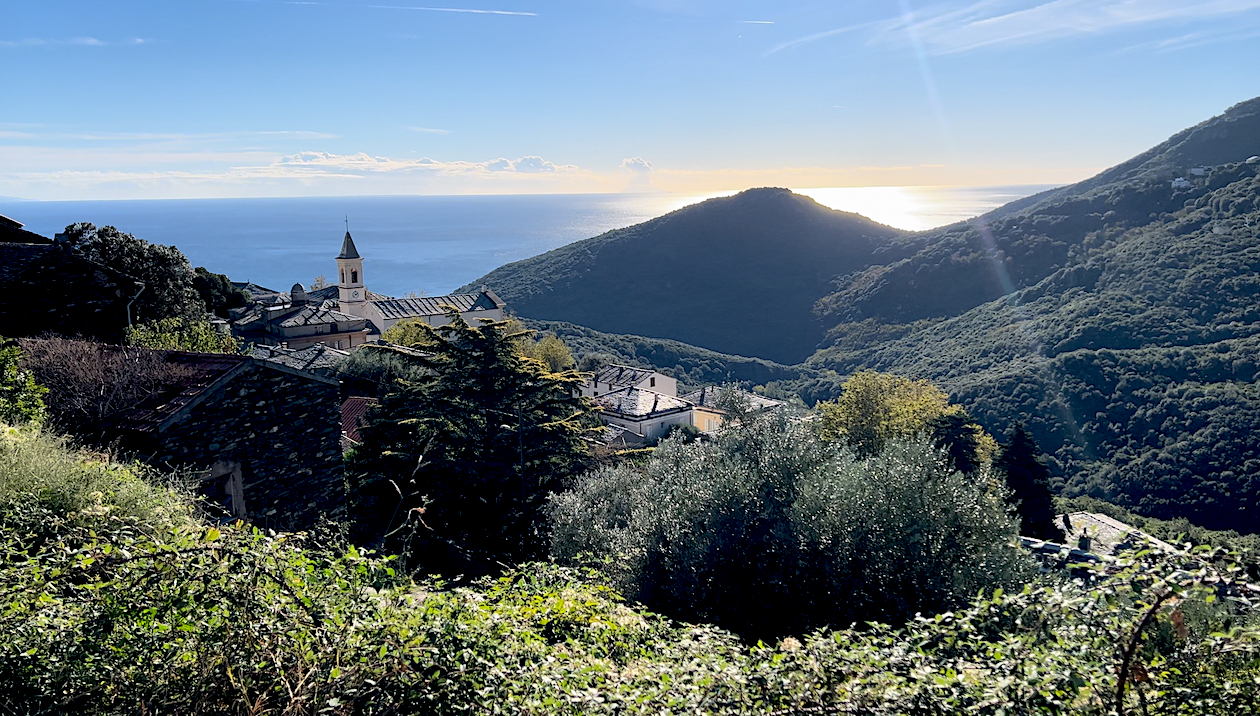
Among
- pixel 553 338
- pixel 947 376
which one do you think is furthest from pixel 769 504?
pixel 947 376

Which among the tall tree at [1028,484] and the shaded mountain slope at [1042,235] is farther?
the shaded mountain slope at [1042,235]

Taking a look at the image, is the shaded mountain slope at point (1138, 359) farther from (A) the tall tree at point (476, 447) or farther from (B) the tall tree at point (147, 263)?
(B) the tall tree at point (147, 263)

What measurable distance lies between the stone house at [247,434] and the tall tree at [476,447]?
3034 millimetres

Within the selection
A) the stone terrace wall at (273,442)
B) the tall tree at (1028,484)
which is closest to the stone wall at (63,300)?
the stone terrace wall at (273,442)

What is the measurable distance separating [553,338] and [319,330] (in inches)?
535

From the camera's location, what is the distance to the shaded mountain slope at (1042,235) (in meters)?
81.2

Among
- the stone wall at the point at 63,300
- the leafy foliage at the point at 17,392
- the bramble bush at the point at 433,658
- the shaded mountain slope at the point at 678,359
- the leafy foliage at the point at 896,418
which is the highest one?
the stone wall at the point at 63,300

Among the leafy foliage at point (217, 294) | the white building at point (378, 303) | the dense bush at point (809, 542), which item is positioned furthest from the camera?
the white building at point (378, 303)

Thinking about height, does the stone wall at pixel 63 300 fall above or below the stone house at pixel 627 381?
above

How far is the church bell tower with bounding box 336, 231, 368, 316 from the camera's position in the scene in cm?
4975

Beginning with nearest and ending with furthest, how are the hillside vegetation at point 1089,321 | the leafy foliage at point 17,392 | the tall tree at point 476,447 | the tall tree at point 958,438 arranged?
1. the leafy foliage at point 17,392
2. the tall tree at point 476,447
3. the tall tree at point 958,438
4. the hillside vegetation at point 1089,321

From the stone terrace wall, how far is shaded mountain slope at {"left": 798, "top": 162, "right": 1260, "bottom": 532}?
41401mm

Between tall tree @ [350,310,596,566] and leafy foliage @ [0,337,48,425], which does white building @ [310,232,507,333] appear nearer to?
tall tree @ [350,310,596,566]

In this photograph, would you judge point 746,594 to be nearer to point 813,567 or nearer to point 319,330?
point 813,567
